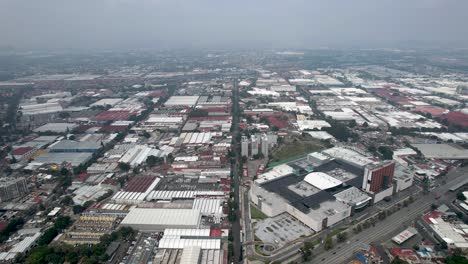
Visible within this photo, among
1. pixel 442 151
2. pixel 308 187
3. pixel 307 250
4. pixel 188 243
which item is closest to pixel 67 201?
pixel 188 243

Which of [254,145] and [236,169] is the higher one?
[254,145]

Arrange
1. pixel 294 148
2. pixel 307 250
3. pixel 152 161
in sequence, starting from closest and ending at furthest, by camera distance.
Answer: pixel 307 250
pixel 152 161
pixel 294 148

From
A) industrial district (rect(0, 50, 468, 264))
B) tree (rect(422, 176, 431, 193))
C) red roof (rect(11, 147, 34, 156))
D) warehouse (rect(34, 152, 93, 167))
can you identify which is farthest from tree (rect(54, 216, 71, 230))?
tree (rect(422, 176, 431, 193))

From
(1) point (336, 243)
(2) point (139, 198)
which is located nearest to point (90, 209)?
(2) point (139, 198)

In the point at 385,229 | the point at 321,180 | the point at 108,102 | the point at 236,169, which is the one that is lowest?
the point at 385,229

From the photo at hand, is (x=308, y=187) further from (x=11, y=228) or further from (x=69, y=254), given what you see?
(x=11, y=228)

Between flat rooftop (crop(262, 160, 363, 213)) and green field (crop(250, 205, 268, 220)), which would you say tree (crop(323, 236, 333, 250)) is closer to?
flat rooftop (crop(262, 160, 363, 213))

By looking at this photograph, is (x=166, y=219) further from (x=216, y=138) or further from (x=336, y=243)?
(x=216, y=138)
